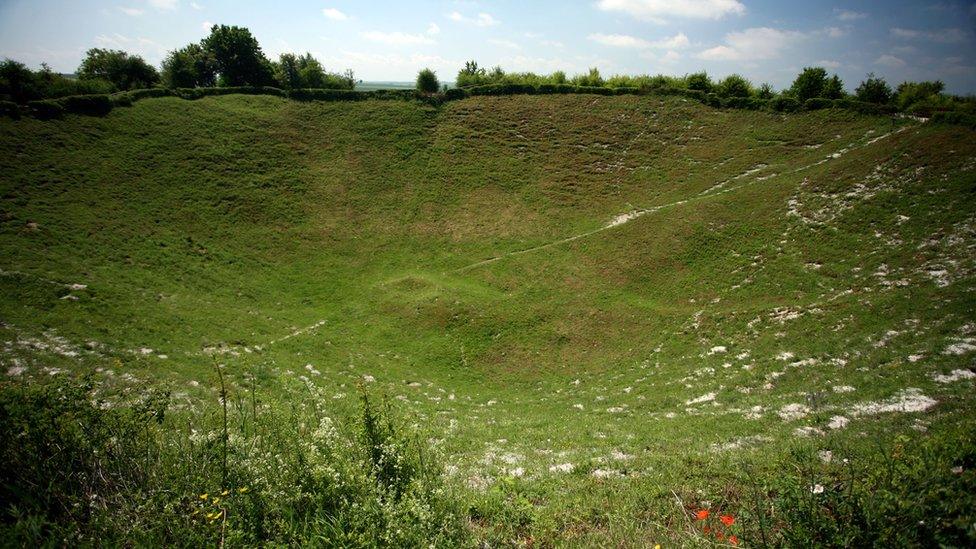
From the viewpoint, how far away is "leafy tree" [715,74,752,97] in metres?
65.6

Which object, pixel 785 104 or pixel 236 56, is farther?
pixel 236 56

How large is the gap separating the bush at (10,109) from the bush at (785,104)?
94.1 meters

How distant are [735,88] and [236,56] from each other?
89.6m

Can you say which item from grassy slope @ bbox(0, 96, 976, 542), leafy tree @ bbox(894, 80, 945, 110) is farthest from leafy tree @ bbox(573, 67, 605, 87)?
leafy tree @ bbox(894, 80, 945, 110)

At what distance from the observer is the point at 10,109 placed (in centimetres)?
4412

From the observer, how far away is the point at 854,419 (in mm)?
15805

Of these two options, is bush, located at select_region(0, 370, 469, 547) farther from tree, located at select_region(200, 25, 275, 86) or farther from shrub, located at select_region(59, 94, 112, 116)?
tree, located at select_region(200, 25, 275, 86)

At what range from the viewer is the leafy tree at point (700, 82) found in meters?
69.1

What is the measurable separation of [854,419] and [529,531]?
14.8 meters

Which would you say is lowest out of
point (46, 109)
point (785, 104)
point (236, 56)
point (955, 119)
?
point (46, 109)

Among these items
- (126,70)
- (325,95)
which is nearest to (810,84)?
(325,95)

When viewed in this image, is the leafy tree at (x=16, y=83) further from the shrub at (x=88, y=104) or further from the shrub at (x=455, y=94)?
the shrub at (x=455, y=94)

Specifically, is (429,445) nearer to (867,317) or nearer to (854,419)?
(854,419)

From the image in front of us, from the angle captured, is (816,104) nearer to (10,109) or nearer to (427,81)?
(427,81)
